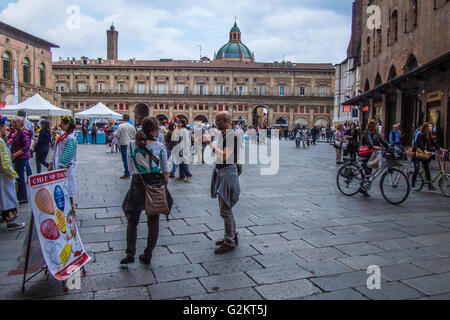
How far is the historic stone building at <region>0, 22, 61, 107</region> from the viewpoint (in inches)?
1470

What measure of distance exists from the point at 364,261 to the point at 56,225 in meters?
3.07

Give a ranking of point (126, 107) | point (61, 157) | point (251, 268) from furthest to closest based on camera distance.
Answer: point (126, 107)
point (61, 157)
point (251, 268)

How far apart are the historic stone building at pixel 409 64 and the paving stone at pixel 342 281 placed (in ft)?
36.8

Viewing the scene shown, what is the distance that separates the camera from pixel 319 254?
4242mm

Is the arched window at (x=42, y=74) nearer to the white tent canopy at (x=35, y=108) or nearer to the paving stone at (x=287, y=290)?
the white tent canopy at (x=35, y=108)

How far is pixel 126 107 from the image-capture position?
73000mm

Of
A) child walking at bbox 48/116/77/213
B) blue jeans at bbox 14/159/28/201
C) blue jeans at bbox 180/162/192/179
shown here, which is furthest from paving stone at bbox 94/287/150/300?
blue jeans at bbox 180/162/192/179

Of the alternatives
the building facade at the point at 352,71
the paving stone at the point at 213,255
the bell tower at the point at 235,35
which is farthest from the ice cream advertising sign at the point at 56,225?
the bell tower at the point at 235,35

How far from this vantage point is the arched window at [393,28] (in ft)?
71.2

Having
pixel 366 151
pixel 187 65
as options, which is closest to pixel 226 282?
pixel 366 151

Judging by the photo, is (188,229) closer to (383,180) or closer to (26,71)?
(383,180)
